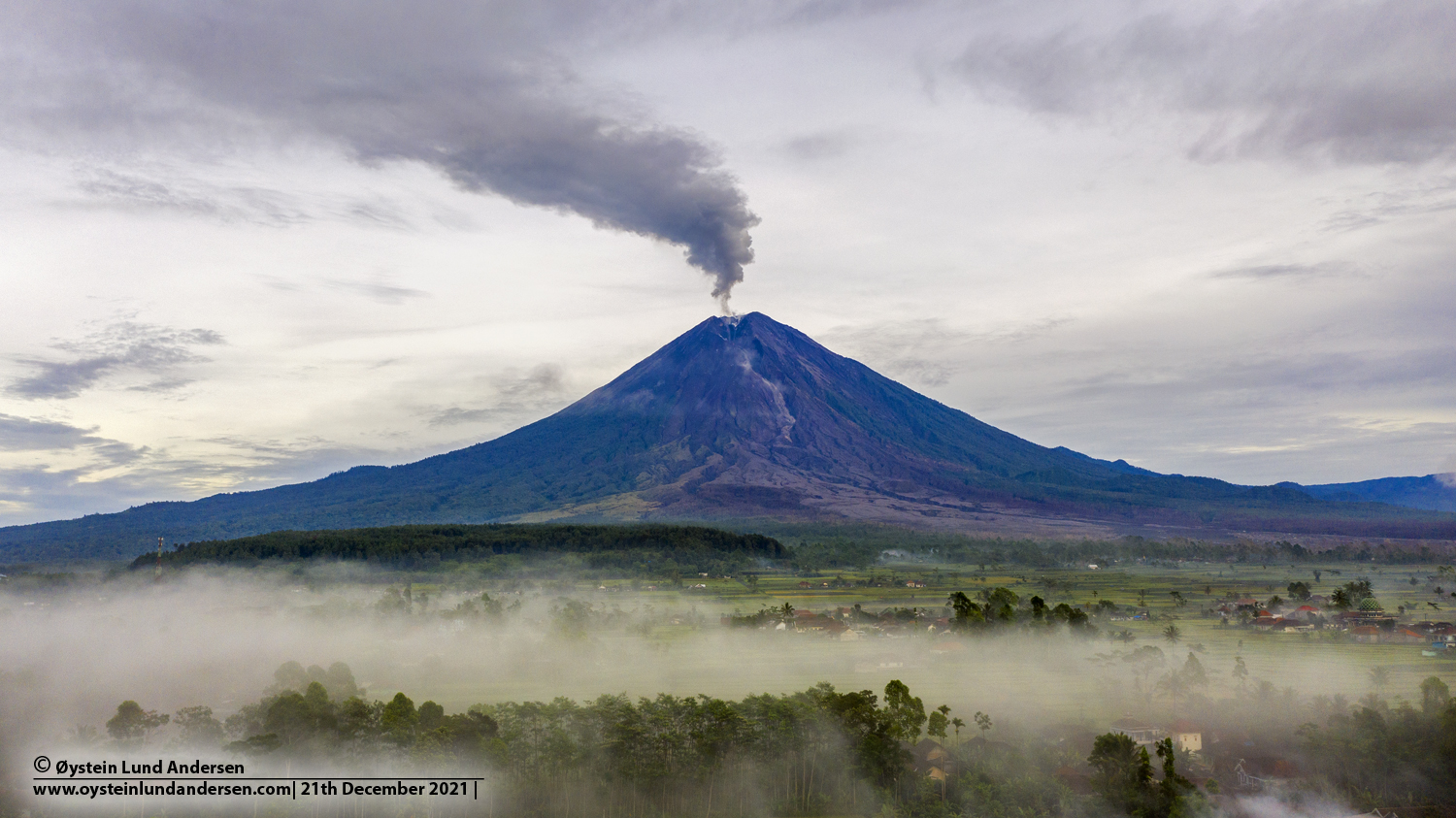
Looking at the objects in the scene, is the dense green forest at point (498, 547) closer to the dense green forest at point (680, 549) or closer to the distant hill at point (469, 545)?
the distant hill at point (469, 545)

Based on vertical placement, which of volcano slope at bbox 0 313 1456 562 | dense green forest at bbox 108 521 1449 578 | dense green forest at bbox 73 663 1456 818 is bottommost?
dense green forest at bbox 73 663 1456 818

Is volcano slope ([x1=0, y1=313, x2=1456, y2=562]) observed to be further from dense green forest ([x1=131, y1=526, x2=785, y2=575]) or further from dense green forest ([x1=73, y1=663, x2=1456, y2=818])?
dense green forest ([x1=73, y1=663, x2=1456, y2=818])

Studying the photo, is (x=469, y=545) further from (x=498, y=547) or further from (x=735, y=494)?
(x=735, y=494)

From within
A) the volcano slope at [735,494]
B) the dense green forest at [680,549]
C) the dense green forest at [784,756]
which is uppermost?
the volcano slope at [735,494]

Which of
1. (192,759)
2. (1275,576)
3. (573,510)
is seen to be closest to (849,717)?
(192,759)

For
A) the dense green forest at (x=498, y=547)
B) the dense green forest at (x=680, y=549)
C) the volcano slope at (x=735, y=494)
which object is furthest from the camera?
the volcano slope at (x=735, y=494)

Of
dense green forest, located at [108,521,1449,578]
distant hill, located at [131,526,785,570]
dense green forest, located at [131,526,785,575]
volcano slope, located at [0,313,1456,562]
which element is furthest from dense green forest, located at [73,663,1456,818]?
volcano slope, located at [0,313,1456,562]

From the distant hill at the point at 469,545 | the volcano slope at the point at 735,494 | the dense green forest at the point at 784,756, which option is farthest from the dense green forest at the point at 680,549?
the dense green forest at the point at 784,756
